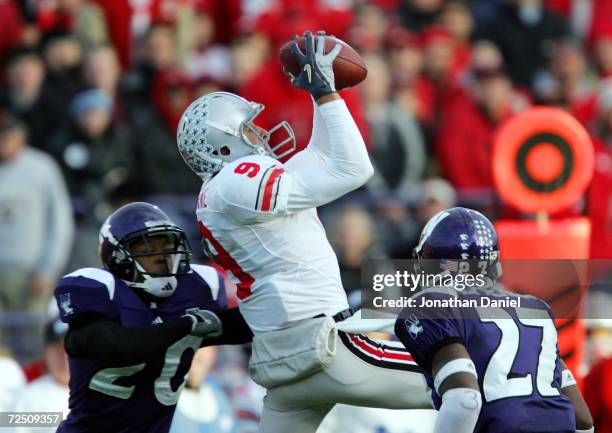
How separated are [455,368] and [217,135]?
1.42 m

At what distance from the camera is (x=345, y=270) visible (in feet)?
29.4

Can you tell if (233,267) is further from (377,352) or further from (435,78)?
(435,78)

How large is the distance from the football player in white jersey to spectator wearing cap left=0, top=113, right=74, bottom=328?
4.47 m

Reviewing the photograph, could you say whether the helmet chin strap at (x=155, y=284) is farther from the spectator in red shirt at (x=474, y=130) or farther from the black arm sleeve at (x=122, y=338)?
the spectator in red shirt at (x=474, y=130)

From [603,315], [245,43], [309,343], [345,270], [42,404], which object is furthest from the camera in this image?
[245,43]

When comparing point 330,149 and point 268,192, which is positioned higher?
point 330,149

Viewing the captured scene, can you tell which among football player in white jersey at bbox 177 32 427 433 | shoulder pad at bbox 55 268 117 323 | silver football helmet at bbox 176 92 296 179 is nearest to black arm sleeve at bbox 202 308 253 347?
football player in white jersey at bbox 177 32 427 433

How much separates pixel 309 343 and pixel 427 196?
Result: 4.69 meters

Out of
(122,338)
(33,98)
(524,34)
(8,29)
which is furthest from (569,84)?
(122,338)

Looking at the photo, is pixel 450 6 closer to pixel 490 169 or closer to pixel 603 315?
pixel 490 169

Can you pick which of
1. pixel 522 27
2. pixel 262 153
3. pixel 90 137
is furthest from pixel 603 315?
pixel 522 27

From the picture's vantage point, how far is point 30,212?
9.69 meters

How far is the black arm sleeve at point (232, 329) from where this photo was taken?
17.9 feet

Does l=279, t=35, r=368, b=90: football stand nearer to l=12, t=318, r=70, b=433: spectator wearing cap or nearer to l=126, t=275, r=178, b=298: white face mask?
l=126, t=275, r=178, b=298: white face mask
